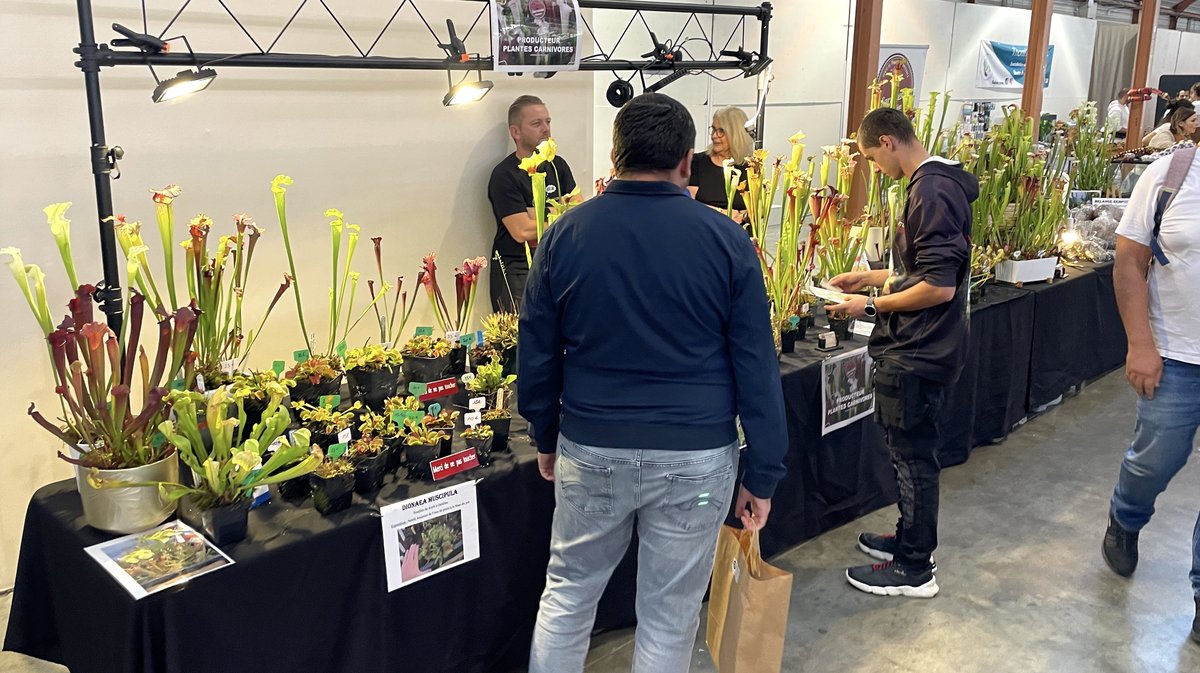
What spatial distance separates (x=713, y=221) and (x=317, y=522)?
1015mm

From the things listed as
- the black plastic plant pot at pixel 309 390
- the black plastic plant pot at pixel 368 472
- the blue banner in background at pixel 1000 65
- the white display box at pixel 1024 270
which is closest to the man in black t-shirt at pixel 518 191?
the black plastic plant pot at pixel 309 390

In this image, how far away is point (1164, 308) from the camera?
8.09 feet

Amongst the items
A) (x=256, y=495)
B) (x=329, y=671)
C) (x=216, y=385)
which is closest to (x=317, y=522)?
(x=256, y=495)

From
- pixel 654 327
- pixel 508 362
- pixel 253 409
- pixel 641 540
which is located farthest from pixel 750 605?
pixel 253 409

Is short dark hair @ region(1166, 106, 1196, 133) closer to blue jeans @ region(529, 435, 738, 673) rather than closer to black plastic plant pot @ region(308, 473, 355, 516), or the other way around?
blue jeans @ region(529, 435, 738, 673)

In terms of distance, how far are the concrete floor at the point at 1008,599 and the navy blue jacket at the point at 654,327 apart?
97cm

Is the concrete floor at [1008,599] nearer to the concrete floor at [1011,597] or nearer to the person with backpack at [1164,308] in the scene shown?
the concrete floor at [1011,597]

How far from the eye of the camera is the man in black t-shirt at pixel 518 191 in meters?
3.63

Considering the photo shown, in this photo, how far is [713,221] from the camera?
1674mm

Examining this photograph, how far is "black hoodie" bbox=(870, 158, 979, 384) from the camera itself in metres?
2.45

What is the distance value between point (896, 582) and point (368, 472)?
176 centimetres

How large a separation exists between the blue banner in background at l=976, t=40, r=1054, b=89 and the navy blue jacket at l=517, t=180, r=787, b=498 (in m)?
8.12

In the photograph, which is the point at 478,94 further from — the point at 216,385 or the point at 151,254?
the point at 216,385

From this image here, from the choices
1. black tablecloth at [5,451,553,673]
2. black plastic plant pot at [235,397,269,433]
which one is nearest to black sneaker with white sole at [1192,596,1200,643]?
black tablecloth at [5,451,553,673]
